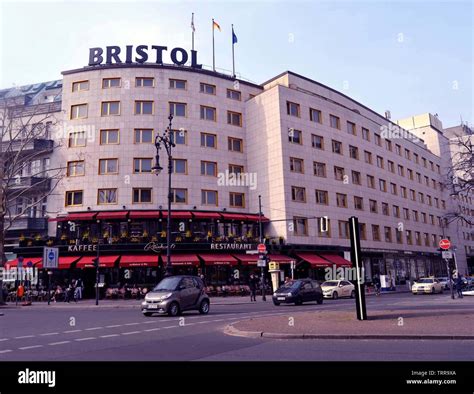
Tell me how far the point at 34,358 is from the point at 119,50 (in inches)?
1588

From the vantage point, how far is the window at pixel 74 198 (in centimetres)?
4025

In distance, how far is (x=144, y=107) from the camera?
42.5 m

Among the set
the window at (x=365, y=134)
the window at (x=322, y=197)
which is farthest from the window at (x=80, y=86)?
the window at (x=365, y=134)

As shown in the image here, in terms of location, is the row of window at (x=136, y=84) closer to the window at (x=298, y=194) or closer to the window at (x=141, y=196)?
the window at (x=141, y=196)

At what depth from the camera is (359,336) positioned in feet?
35.2

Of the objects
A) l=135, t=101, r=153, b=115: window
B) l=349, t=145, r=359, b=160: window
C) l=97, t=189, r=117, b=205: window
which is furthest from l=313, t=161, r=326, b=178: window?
l=97, t=189, r=117, b=205: window

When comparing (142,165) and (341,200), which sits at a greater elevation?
(142,165)

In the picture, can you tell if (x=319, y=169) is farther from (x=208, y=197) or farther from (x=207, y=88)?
(x=207, y=88)

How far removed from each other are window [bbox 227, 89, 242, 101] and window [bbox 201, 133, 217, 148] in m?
5.50

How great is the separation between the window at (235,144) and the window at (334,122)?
11197mm

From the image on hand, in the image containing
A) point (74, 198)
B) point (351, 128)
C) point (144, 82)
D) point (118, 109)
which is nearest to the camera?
point (74, 198)

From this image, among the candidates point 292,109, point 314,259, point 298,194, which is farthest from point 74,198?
point 292,109

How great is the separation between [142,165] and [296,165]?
15377 millimetres
